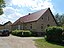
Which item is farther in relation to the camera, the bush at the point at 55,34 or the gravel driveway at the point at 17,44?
the bush at the point at 55,34

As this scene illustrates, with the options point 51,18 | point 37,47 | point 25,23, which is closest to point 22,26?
point 25,23

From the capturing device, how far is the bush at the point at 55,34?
2689 centimetres

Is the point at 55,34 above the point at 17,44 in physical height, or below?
above

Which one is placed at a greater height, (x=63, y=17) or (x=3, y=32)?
(x=63, y=17)

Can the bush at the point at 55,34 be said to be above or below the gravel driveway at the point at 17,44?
above

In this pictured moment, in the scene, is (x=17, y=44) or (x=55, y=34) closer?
(x=17, y=44)

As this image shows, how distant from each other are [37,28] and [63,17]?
54638 mm

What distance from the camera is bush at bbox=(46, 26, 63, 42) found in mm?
26891

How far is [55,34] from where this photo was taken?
27.4m

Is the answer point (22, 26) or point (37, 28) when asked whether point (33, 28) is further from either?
point (22, 26)

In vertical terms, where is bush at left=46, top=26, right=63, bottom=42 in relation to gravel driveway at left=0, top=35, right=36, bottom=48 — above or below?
above

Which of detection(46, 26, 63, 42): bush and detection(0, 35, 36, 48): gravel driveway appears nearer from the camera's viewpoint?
detection(0, 35, 36, 48): gravel driveway

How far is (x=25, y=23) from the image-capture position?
1943 inches

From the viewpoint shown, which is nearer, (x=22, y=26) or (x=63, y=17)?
(x=22, y=26)
